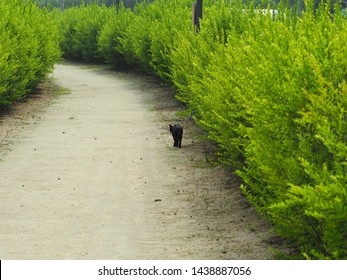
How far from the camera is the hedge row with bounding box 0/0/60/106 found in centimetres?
1891

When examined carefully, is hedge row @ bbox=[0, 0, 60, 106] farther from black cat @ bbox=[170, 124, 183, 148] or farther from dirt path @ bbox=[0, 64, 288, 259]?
black cat @ bbox=[170, 124, 183, 148]

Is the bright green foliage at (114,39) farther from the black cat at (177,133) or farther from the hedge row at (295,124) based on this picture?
the hedge row at (295,124)

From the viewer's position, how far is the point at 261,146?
8203 mm

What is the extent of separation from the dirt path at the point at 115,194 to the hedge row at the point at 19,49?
2.81 feet

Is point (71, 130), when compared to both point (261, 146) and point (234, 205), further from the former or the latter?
point (261, 146)

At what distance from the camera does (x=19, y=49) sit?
21438mm

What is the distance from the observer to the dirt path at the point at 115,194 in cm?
909

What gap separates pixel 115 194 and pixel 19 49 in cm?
1051

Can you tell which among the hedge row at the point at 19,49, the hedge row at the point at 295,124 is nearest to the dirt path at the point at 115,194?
the hedge row at the point at 295,124

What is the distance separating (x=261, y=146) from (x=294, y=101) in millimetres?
673

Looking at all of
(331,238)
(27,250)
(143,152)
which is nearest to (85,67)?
(143,152)

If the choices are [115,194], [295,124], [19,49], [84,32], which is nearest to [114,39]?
[84,32]

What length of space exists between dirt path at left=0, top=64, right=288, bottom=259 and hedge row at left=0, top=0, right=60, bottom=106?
0.86 metres

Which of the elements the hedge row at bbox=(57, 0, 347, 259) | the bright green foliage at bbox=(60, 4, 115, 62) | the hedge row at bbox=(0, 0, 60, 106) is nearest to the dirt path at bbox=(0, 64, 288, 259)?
the hedge row at bbox=(57, 0, 347, 259)
